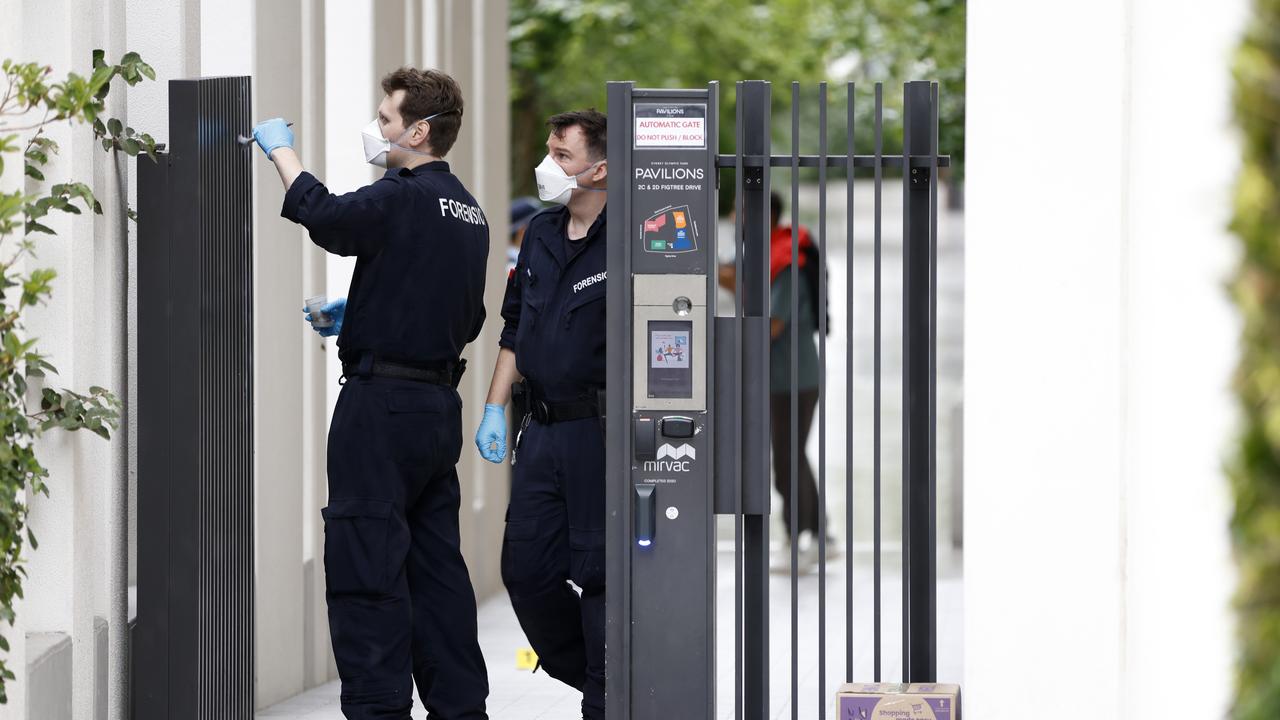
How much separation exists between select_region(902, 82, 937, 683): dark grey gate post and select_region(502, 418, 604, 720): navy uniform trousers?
3.18 feet

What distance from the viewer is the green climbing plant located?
4.20 m

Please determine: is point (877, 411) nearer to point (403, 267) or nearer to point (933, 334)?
point (933, 334)

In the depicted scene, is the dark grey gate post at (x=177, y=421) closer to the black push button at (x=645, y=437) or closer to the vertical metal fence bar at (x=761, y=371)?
the black push button at (x=645, y=437)

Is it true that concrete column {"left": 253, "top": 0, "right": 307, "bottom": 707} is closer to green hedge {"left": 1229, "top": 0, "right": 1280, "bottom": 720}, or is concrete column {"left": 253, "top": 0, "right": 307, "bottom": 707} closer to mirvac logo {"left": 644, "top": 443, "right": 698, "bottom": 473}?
mirvac logo {"left": 644, "top": 443, "right": 698, "bottom": 473}

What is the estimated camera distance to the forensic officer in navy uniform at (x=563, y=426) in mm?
5395

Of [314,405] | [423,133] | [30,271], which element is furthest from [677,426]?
[314,405]

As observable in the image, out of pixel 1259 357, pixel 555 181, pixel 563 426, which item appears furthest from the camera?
pixel 555 181

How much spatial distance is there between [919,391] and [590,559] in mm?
1136

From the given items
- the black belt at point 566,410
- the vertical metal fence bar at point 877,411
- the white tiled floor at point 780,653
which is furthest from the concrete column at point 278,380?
the vertical metal fence bar at point 877,411

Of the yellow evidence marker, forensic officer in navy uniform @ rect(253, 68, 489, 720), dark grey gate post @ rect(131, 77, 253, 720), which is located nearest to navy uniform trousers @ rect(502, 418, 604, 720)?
forensic officer in navy uniform @ rect(253, 68, 489, 720)

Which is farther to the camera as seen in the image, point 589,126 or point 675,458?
point 589,126

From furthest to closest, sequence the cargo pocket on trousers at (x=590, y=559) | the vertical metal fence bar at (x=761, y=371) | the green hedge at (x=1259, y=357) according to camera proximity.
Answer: the cargo pocket on trousers at (x=590, y=559)
the vertical metal fence bar at (x=761, y=371)
the green hedge at (x=1259, y=357)

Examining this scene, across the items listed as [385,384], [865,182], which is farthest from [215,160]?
[865,182]

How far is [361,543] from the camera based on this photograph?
5.27 meters
